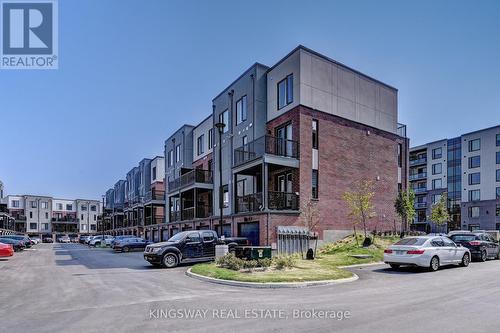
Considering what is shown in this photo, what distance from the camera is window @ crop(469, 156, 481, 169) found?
219ft

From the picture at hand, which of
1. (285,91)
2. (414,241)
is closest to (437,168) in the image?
(285,91)

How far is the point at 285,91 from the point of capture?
84.6 ft

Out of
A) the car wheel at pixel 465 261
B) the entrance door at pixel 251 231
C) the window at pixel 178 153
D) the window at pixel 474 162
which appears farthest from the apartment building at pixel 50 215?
the car wheel at pixel 465 261

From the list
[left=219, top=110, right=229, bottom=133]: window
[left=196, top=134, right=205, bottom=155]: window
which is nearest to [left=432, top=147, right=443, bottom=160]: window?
[left=196, top=134, right=205, bottom=155]: window

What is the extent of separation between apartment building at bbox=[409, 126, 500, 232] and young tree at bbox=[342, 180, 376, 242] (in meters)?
39.6

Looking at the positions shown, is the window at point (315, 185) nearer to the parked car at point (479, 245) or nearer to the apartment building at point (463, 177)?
the parked car at point (479, 245)

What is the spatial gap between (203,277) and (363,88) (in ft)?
65.6

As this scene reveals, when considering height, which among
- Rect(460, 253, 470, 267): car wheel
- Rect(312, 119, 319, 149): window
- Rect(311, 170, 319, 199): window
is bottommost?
Rect(460, 253, 470, 267): car wheel

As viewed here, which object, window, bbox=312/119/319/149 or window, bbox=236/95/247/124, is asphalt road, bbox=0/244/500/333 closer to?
window, bbox=312/119/319/149

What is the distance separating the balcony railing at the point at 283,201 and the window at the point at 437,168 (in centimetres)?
6256

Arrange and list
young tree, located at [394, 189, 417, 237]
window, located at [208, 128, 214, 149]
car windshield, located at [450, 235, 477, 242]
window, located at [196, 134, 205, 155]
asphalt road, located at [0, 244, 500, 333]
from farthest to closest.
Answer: window, located at [196, 134, 205, 155] → window, located at [208, 128, 214, 149] → young tree, located at [394, 189, 417, 237] → car windshield, located at [450, 235, 477, 242] → asphalt road, located at [0, 244, 500, 333]

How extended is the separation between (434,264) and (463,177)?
6157cm

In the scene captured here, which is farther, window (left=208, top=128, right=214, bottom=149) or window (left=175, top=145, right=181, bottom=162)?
window (left=175, top=145, right=181, bottom=162)

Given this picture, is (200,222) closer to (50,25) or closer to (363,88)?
(363,88)
